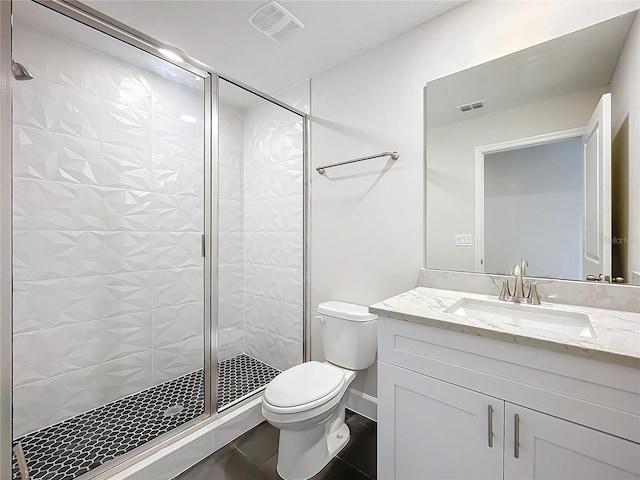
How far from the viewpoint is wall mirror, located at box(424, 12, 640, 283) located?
1.13m

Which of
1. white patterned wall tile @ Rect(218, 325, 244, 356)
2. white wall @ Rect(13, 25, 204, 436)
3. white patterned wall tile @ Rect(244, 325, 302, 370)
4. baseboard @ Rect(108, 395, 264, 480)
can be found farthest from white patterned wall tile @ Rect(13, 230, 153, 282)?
baseboard @ Rect(108, 395, 264, 480)

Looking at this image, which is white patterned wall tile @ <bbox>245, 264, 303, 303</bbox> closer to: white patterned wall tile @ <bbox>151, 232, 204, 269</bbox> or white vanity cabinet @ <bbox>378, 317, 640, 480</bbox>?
white patterned wall tile @ <bbox>151, 232, 204, 269</bbox>

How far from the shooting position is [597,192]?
1.17 meters

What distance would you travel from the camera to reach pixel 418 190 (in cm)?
163

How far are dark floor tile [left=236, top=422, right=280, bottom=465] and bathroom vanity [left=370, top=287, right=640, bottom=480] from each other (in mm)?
673

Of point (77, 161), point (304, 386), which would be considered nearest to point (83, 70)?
point (77, 161)

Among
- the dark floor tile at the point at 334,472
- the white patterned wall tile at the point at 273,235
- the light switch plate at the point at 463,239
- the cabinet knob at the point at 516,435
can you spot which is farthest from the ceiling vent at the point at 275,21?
the dark floor tile at the point at 334,472

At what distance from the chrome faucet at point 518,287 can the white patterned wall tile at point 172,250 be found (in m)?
1.86

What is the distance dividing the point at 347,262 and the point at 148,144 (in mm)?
1622

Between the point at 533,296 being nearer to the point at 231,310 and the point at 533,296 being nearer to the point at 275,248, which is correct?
the point at 275,248

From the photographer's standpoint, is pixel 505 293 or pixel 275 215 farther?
pixel 275 215

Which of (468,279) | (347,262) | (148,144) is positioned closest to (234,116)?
(148,144)

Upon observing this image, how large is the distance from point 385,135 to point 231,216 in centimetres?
133

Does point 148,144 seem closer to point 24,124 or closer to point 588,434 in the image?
point 24,124
